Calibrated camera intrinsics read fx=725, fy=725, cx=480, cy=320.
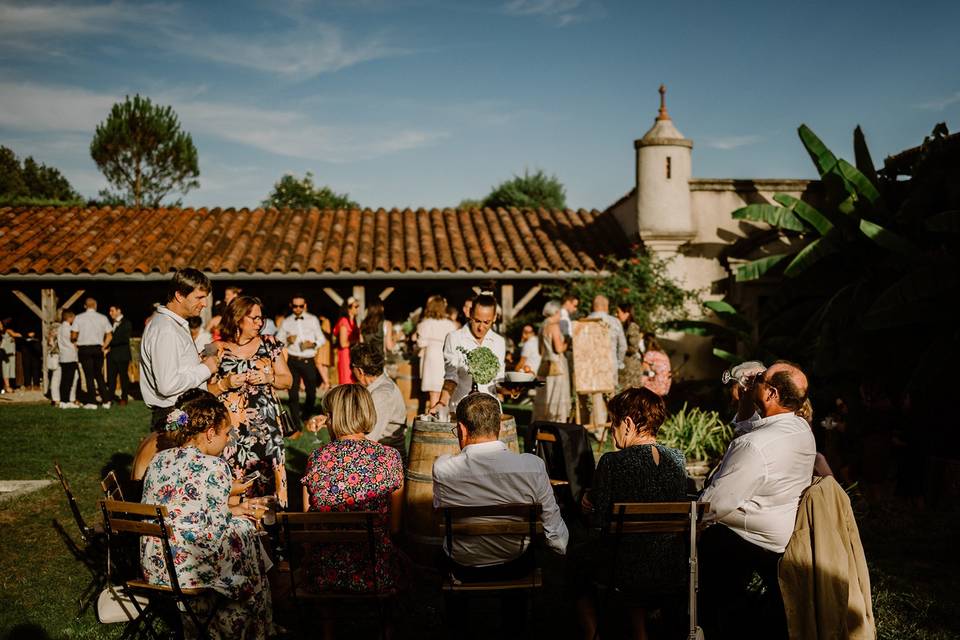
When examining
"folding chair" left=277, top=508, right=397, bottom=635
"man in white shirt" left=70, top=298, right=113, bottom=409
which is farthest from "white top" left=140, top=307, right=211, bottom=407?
"man in white shirt" left=70, top=298, right=113, bottom=409

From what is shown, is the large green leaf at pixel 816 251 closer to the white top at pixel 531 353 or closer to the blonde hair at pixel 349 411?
the white top at pixel 531 353

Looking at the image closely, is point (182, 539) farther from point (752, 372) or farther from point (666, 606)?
point (752, 372)

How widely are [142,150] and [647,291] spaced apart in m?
36.1

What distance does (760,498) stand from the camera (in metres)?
3.86

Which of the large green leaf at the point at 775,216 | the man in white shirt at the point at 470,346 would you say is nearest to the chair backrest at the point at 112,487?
the man in white shirt at the point at 470,346

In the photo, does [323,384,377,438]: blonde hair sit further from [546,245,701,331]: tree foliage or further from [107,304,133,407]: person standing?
[107,304,133,407]: person standing

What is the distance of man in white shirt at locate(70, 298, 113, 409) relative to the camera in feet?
43.3

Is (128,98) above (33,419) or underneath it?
above

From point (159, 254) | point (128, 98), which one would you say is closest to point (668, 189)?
point (159, 254)

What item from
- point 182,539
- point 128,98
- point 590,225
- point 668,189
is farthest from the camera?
point 128,98

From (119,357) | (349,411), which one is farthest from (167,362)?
(119,357)

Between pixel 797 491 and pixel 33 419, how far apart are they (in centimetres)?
1216

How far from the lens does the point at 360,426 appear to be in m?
4.10

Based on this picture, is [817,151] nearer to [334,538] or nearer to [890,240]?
[890,240]
